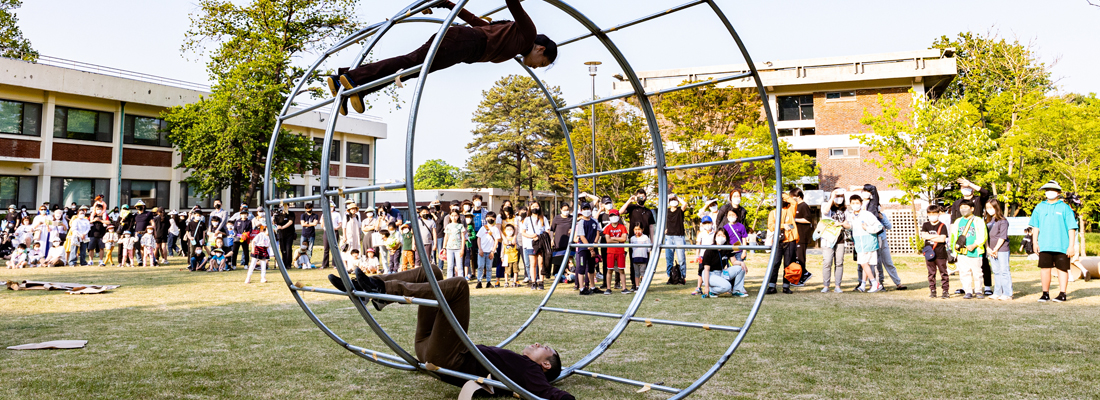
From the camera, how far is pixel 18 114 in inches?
867

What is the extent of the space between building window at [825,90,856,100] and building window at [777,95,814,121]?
2.51ft

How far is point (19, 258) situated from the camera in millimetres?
14008

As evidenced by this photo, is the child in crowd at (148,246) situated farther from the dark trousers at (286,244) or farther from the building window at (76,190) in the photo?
the building window at (76,190)

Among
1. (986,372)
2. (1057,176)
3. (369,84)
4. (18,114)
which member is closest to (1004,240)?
(986,372)

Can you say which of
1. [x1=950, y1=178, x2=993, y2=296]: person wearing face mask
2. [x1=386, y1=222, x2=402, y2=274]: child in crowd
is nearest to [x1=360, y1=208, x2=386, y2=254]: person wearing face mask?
[x1=386, y1=222, x2=402, y2=274]: child in crowd

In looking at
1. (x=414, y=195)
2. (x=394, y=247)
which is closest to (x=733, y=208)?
(x=394, y=247)

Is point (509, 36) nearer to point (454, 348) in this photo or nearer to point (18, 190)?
point (454, 348)

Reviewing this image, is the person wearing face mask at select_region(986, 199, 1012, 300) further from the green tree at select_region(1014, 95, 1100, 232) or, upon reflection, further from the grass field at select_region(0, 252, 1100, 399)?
the green tree at select_region(1014, 95, 1100, 232)

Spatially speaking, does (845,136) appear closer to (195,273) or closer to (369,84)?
(195,273)

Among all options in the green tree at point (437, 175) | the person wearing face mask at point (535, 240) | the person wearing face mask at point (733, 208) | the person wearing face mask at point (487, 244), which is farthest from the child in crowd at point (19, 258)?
the green tree at point (437, 175)

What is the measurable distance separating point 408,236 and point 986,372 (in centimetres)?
909

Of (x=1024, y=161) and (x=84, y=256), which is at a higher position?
(x=1024, y=161)

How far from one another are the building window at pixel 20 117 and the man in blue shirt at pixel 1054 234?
27.5 m

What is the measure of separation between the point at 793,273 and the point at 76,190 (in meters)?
24.9
